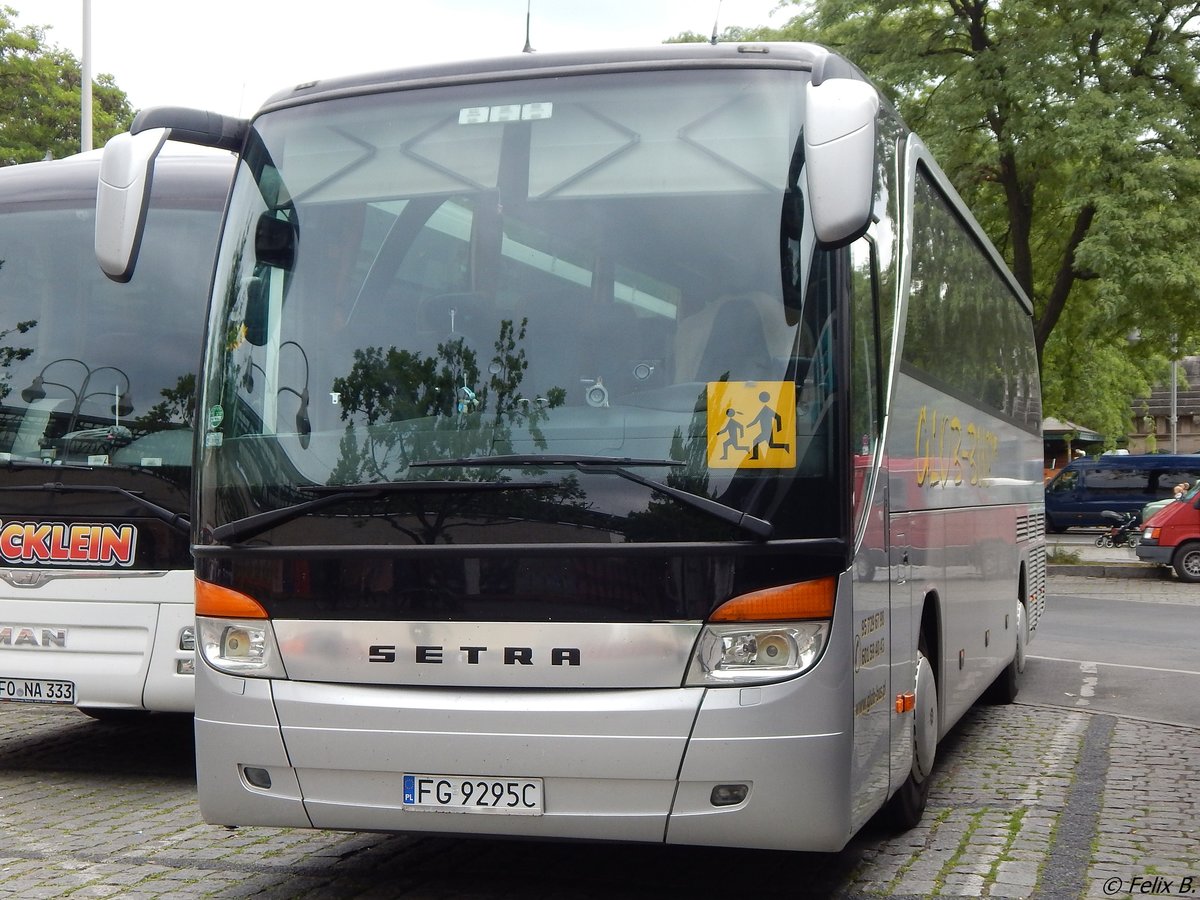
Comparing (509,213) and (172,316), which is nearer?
(509,213)

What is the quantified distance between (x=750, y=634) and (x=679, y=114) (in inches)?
71.3

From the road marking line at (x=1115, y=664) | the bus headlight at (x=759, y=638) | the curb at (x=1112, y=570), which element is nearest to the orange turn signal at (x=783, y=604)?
the bus headlight at (x=759, y=638)

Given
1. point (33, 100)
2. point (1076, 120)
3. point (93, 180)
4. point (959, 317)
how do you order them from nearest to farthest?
point (93, 180), point (959, 317), point (1076, 120), point (33, 100)

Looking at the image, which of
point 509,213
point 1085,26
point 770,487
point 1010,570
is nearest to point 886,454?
point 770,487

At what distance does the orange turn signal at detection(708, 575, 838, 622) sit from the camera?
483 cm

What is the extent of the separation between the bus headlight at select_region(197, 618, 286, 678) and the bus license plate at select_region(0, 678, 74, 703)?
2865mm

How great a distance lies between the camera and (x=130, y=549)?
7836 millimetres

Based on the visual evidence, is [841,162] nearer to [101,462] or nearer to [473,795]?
[473,795]

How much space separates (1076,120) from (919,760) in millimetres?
19010

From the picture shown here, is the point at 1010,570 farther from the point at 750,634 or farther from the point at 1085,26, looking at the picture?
the point at 1085,26

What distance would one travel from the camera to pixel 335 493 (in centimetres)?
512

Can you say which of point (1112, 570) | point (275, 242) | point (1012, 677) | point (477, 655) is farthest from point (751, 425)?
point (1112, 570)

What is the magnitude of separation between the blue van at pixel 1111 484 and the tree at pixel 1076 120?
47.4 feet

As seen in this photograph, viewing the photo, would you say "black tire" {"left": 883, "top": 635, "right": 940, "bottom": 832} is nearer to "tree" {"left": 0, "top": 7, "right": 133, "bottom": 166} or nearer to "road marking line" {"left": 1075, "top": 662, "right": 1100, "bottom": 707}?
"road marking line" {"left": 1075, "top": 662, "right": 1100, "bottom": 707}
